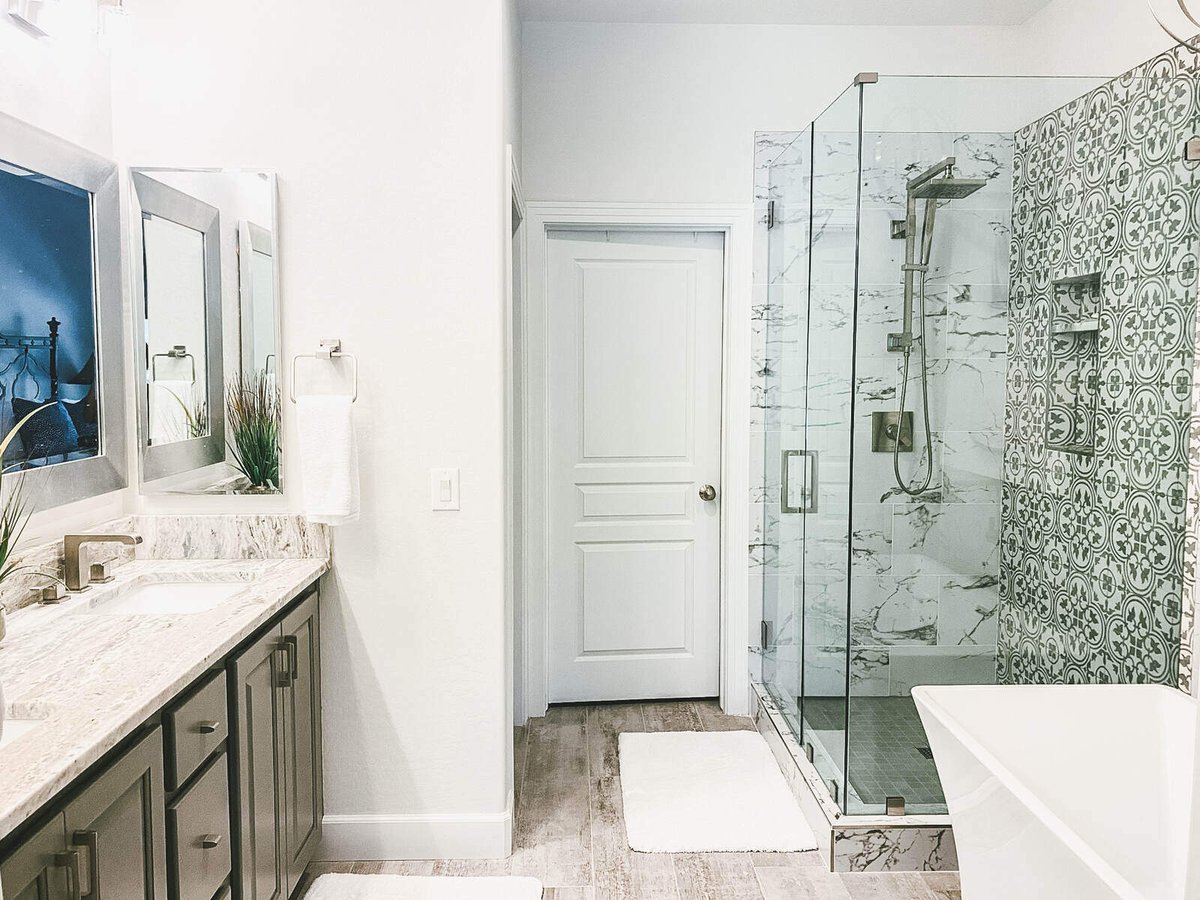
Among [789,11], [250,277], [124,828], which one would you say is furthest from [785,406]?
[124,828]

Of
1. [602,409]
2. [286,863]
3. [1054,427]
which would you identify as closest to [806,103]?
[602,409]

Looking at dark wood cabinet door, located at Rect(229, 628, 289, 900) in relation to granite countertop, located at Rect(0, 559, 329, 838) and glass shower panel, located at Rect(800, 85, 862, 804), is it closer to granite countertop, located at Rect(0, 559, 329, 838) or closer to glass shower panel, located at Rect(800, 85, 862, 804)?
granite countertop, located at Rect(0, 559, 329, 838)

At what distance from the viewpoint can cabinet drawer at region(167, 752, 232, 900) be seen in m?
1.59

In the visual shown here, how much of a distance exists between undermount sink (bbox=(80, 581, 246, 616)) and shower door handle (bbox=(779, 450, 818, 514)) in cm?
177

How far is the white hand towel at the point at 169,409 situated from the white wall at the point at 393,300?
10.7 inches

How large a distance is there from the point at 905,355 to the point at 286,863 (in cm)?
205

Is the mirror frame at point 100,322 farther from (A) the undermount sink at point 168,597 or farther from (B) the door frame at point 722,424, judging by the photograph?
(B) the door frame at point 722,424

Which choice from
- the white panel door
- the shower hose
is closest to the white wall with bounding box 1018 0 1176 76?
the shower hose

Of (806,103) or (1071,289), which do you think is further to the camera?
(806,103)

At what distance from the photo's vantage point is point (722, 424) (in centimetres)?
375

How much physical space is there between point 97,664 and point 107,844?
0.39m

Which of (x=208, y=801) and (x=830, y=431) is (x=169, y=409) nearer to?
(x=208, y=801)

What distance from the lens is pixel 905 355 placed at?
2.45 meters

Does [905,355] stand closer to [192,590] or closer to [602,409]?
[602,409]
